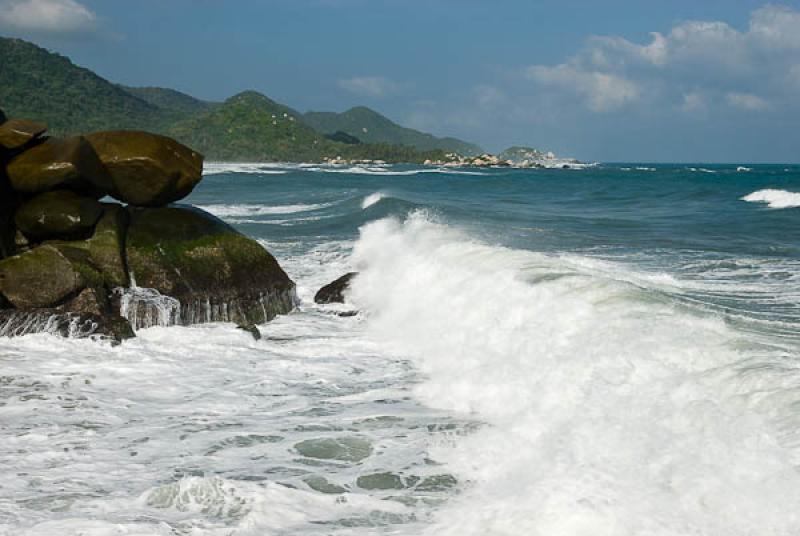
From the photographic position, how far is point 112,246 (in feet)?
39.5

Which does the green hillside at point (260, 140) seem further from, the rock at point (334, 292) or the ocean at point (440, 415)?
the ocean at point (440, 415)

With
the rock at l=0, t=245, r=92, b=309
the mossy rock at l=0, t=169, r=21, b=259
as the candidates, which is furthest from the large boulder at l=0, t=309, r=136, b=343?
the mossy rock at l=0, t=169, r=21, b=259

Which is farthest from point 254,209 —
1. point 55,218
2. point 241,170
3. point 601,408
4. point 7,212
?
point 241,170

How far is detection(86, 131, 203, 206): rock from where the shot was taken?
41.8 feet

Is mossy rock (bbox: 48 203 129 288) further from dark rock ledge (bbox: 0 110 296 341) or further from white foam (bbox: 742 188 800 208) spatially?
white foam (bbox: 742 188 800 208)

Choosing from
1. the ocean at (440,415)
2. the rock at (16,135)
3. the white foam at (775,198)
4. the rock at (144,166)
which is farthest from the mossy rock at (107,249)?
the white foam at (775,198)

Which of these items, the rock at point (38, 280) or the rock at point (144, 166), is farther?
the rock at point (144, 166)

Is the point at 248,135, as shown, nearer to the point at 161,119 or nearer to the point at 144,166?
the point at 161,119

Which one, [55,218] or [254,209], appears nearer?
[55,218]

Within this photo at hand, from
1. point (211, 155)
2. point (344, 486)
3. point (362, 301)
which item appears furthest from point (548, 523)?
point (211, 155)

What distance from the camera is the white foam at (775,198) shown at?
1601 inches

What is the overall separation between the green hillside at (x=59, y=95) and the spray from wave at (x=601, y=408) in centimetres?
12336

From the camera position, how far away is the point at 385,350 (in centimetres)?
1137

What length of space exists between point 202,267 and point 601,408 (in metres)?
7.58
